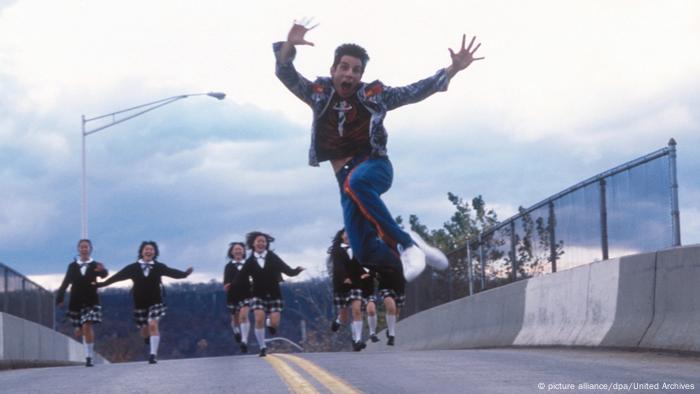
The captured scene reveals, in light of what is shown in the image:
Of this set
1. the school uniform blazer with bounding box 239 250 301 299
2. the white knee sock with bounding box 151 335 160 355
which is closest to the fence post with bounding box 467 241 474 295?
the school uniform blazer with bounding box 239 250 301 299

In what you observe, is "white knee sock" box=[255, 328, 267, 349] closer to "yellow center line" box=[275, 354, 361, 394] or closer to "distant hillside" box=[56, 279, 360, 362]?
"yellow center line" box=[275, 354, 361, 394]

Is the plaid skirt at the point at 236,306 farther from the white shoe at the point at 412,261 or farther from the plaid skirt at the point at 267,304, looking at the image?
the white shoe at the point at 412,261

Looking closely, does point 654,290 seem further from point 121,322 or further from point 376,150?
point 121,322

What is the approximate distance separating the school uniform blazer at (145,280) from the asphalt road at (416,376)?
5.96m

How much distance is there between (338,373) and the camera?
45.0 feet

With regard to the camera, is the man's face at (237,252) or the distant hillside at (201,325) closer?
the man's face at (237,252)

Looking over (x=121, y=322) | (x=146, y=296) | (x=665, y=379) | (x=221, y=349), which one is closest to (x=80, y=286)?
(x=146, y=296)

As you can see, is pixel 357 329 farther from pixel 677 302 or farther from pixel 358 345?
pixel 677 302

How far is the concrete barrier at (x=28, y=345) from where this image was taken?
75.3 ft

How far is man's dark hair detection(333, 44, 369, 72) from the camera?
9602 mm

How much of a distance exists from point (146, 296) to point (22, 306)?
6.64 m

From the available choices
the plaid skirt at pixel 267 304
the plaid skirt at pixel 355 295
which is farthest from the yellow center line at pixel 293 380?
the plaid skirt at pixel 267 304

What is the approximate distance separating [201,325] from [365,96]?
103m

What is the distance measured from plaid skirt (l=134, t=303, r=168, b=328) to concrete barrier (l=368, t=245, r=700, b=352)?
558 cm
